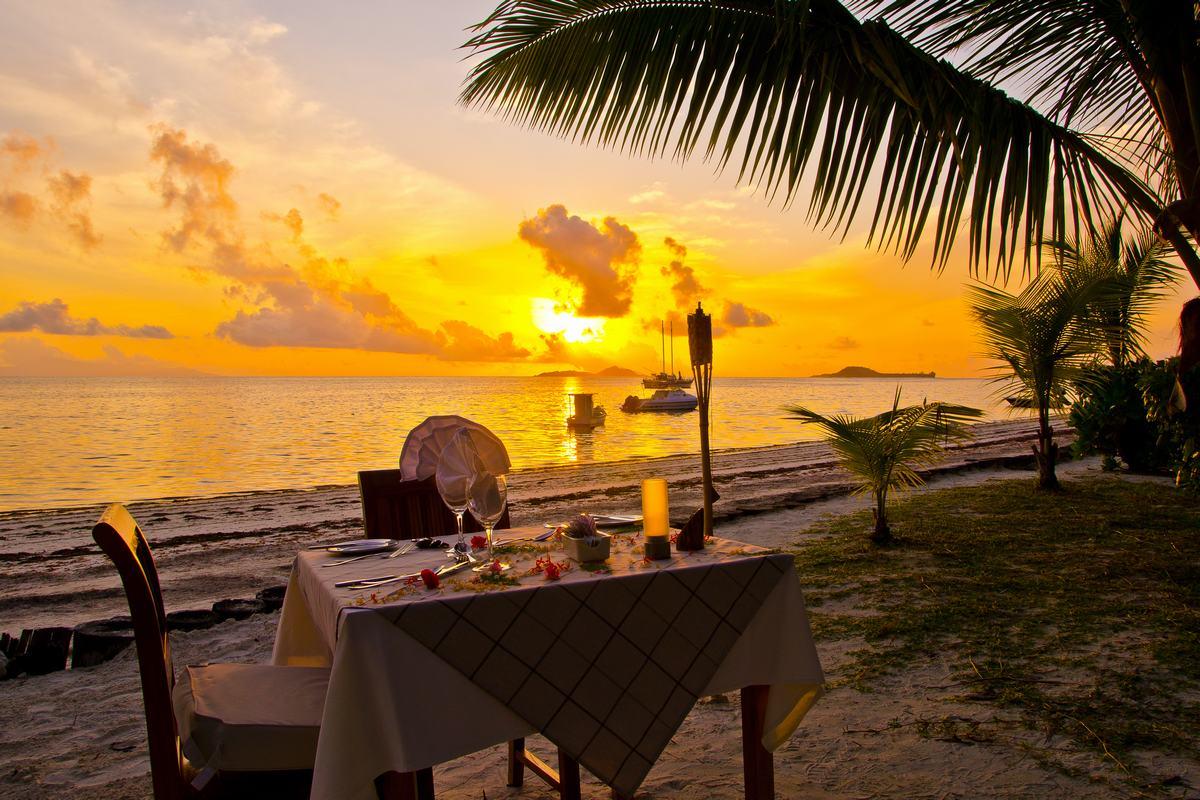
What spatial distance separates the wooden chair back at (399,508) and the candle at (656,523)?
1164 mm

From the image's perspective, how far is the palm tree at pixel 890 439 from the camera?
20.6 feet

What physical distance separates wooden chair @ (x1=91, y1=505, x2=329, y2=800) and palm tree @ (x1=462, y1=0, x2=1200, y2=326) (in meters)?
2.14

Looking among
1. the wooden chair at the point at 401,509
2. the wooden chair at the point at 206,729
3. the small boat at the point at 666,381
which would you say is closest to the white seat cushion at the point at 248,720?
the wooden chair at the point at 206,729

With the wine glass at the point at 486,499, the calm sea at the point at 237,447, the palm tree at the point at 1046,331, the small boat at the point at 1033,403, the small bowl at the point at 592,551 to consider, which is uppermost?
the palm tree at the point at 1046,331

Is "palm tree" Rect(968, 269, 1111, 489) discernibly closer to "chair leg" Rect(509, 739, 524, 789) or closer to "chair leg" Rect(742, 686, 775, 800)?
"chair leg" Rect(742, 686, 775, 800)

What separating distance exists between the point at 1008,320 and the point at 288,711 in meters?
8.30

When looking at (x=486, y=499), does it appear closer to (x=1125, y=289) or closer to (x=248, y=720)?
(x=248, y=720)

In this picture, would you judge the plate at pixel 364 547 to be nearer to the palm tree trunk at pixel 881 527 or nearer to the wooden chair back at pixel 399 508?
the wooden chair back at pixel 399 508

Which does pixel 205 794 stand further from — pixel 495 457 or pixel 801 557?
pixel 801 557

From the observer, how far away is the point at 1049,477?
8.93 metres

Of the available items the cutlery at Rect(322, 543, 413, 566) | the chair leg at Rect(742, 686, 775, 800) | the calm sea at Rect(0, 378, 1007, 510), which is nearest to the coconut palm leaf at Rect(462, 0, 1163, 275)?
the chair leg at Rect(742, 686, 775, 800)

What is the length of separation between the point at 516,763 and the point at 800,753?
1.05m

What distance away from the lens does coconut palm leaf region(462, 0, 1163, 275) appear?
2453 millimetres

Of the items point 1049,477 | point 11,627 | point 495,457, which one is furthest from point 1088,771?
point 1049,477
